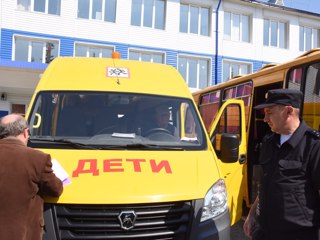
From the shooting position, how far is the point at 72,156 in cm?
340

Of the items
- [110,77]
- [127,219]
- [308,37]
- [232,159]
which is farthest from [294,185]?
[308,37]

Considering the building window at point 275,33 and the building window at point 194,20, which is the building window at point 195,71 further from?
the building window at point 275,33

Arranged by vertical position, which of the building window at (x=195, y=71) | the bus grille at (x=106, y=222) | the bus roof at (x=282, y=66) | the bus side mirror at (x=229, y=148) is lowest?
the bus grille at (x=106, y=222)

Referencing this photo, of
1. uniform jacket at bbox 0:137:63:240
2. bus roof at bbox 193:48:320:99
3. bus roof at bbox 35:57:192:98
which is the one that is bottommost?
uniform jacket at bbox 0:137:63:240

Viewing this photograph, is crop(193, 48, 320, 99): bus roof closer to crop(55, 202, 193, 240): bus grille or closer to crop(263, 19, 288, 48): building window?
crop(55, 202, 193, 240): bus grille

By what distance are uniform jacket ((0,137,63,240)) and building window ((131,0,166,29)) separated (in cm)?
1896

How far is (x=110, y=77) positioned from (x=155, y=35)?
17132 mm

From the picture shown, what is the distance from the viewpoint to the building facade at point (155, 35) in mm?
18766

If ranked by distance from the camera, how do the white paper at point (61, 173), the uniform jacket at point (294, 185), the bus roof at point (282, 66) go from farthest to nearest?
the bus roof at point (282, 66) → the white paper at point (61, 173) → the uniform jacket at point (294, 185)

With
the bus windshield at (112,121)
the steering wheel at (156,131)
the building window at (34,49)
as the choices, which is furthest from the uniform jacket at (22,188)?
the building window at (34,49)

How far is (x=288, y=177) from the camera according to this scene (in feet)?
8.69

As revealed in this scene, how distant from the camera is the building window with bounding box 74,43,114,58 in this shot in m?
19.8

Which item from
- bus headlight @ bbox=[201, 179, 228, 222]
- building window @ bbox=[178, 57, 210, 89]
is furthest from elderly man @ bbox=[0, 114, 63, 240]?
building window @ bbox=[178, 57, 210, 89]

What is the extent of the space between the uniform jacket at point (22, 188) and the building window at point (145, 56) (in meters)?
18.3
